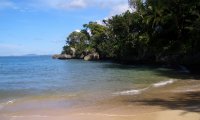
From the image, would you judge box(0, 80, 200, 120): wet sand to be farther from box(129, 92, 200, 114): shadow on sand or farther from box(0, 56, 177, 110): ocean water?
box(0, 56, 177, 110): ocean water

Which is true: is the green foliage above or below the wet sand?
above

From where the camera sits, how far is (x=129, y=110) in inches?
578

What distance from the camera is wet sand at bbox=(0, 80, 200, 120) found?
13078mm

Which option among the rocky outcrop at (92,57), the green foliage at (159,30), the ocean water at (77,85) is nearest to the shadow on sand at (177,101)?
the ocean water at (77,85)

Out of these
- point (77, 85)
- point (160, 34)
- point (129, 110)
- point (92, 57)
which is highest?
point (160, 34)

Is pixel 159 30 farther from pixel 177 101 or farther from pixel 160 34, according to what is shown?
pixel 177 101

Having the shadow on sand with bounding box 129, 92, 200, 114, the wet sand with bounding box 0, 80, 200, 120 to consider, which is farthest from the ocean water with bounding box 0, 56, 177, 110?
the shadow on sand with bounding box 129, 92, 200, 114

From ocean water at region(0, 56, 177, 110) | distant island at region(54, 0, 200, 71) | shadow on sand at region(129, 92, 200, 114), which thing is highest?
distant island at region(54, 0, 200, 71)

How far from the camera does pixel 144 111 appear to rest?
1419 centimetres

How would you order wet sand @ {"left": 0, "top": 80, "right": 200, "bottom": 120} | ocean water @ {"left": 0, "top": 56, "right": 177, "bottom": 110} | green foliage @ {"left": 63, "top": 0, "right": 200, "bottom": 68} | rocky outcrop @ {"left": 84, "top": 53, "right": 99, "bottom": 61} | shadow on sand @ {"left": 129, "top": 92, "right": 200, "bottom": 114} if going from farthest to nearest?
rocky outcrop @ {"left": 84, "top": 53, "right": 99, "bottom": 61} < green foliage @ {"left": 63, "top": 0, "right": 200, "bottom": 68} < ocean water @ {"left": 0, "top": 56, "right": 177, "bottom": 110} < shadow on sand @ {"left": 129, "top": 92, "right": 200, "bottom": 114} < wet sand @ {"left": 0, "top": 80, "right": 200, "bottom": 120}

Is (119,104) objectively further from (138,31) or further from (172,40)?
(138,31)

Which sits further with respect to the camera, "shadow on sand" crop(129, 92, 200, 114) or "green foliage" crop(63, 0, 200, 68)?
"green foliage" crop(63, 0, 200, 68)

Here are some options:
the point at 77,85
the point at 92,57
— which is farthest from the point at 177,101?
the point at 92,57

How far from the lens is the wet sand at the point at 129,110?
13.1 m
